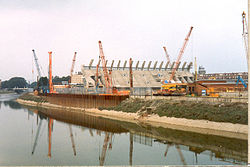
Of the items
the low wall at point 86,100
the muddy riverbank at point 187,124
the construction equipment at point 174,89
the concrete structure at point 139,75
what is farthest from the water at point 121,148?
the concrete structure at point 139,75

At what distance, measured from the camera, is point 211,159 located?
28.7m

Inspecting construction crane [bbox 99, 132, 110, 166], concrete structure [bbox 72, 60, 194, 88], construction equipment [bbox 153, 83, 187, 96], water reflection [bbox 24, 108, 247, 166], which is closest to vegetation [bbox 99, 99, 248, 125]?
water reflection [bbox 24, 108, 247, 166]

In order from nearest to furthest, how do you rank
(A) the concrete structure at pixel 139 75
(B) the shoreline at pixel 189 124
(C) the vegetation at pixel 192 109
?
(B) the shoreline at pixel 189 124 → (C) the vegetation at pixel 192 109 → (A) the concrete structure at pixel 139 75

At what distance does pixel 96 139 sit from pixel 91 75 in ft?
260

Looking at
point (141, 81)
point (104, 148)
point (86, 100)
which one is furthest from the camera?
point (141, 81)

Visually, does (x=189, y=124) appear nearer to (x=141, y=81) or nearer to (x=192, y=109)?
(x=192, y=109)

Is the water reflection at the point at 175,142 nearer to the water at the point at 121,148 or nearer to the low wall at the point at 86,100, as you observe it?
the water at the point at 121,148

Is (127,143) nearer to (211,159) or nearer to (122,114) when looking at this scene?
(211,159)

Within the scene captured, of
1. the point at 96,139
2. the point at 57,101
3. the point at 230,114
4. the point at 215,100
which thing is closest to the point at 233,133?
the point at 230,114

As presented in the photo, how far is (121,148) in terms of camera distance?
34.8 m

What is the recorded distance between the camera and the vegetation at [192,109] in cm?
4026

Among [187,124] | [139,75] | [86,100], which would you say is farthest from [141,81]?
[187,124]

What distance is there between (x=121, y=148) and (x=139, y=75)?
323 ft

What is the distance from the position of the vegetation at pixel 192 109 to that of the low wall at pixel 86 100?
15.7ft
